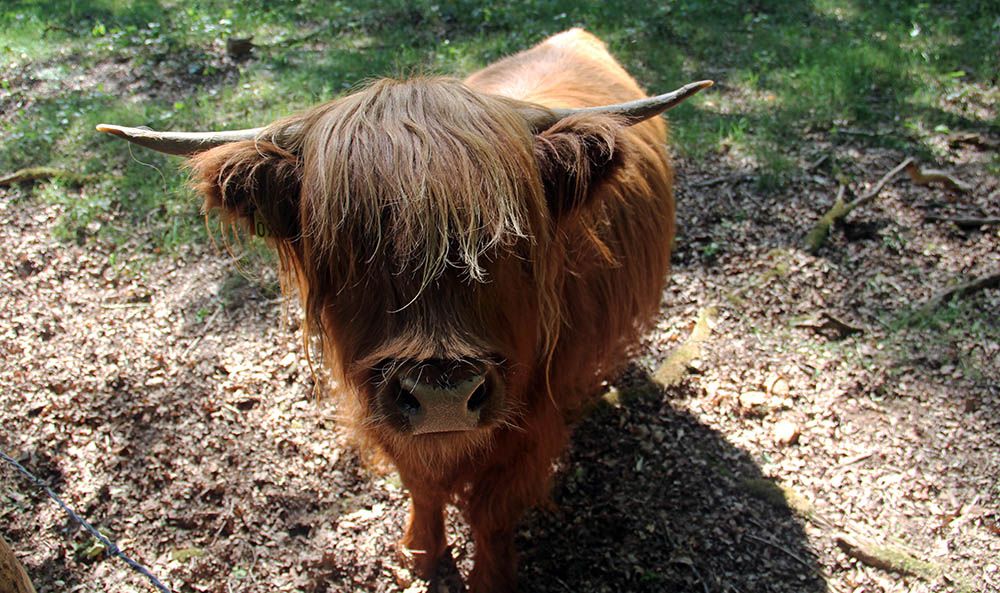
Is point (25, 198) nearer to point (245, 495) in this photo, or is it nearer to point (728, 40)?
point (245, 495)

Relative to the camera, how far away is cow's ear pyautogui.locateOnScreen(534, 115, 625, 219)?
2293 mm

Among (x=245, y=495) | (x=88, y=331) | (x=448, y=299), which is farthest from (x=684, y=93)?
(x=88, y=331)

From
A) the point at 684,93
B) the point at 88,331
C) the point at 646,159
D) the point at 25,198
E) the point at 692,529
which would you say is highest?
the point at 684,93

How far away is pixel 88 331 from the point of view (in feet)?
13.0

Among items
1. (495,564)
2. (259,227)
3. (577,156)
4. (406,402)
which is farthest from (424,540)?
(577,156)

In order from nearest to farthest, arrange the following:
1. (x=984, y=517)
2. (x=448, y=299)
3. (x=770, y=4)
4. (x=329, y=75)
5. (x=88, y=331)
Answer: (x=448, y=299) < (x=984, y=517) < (x=88, y=331) < (x=329, y=75) < (x=770, y=4)

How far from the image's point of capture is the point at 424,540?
3.12 m

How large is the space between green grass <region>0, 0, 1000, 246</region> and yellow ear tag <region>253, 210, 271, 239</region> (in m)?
2.45

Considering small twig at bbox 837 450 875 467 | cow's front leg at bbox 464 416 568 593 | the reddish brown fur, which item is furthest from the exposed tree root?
the reddish brown fur

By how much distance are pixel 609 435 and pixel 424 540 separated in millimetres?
1098

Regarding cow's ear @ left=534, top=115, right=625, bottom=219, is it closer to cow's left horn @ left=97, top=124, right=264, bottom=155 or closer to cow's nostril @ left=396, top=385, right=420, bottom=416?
cow's nostril @ left=396, top=385, right=420, bottom=416

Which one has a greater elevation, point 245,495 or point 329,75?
point 329,75

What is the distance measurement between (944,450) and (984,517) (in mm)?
374

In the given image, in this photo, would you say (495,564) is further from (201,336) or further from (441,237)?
(201,336)
